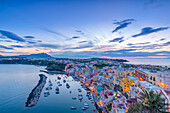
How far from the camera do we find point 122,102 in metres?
17.2

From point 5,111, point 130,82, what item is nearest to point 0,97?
point 5,111

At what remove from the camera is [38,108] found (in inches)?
932

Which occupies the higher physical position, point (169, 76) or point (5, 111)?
point (169, 76)

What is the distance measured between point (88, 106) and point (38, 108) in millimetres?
10038

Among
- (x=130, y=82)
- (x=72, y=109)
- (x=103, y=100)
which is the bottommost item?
(x=72, y=109)

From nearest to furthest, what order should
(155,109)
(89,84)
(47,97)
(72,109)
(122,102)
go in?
1. (155,109)
2. (122,102)
3. (72,109)
4. (47,97)
5. (89,84)

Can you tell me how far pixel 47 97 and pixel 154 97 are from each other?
2607 centimetres

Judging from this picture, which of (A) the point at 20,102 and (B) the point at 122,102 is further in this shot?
(A) the point at 20,102

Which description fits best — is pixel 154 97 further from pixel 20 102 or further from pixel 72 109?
pixel 20 102

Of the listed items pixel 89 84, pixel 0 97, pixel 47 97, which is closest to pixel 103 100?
pixel 47 97

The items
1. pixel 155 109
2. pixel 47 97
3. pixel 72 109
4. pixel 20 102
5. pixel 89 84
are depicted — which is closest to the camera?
pixel 155 109

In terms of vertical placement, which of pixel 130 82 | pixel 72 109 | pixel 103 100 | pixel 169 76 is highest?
pixel 169 76

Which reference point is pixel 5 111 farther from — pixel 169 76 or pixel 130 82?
pixel 169 76

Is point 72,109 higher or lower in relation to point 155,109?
lower
